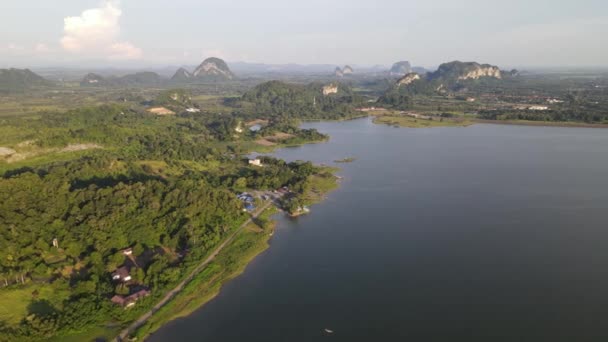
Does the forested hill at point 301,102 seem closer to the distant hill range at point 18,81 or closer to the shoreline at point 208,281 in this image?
the shoreline at point 208,281

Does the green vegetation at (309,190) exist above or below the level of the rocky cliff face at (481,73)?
below

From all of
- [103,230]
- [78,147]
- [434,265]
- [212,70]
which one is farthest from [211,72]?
[434,265]

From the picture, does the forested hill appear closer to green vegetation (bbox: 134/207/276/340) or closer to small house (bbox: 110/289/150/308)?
green vegetation (bbox: 134/207/276/340)

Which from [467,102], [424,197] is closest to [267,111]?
[467,102]

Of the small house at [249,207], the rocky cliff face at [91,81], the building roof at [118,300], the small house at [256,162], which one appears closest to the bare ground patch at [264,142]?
the small house at [256,162]

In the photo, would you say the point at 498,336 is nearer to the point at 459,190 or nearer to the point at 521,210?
the point at 521,210
